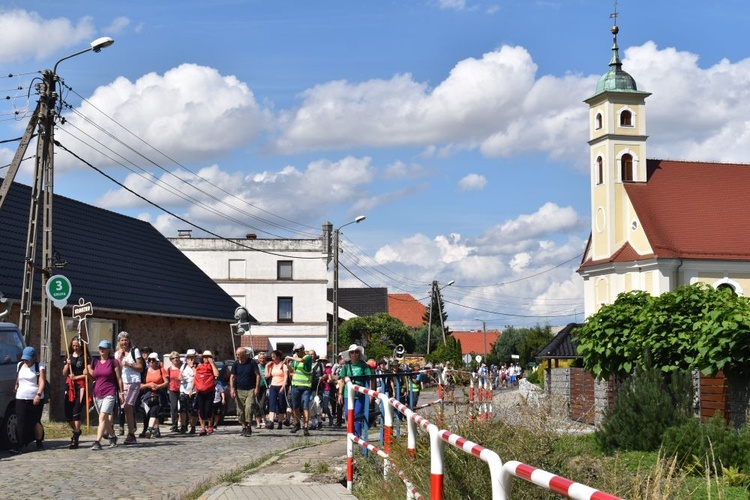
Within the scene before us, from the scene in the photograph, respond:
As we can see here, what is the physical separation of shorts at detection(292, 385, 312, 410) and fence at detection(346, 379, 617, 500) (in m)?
9.43

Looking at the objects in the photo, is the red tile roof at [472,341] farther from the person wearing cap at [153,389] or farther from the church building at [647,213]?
the person wearing cap at [153,389]

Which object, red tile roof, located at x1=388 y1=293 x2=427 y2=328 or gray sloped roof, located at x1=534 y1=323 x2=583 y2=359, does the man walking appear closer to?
gray sloped roof, located at x1=534 y1=323 x2=583 y2=359

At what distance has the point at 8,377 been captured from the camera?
1705 centimetres

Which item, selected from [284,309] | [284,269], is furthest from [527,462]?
[284,269]

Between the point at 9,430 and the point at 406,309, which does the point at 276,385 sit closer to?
the point at 9,430

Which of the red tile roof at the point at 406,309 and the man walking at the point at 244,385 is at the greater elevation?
the red tile roof at the point at 406,309

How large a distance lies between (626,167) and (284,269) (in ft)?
72.2

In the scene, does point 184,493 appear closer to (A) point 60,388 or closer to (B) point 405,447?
(B) point 405,447

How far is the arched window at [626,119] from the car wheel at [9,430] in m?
52.8

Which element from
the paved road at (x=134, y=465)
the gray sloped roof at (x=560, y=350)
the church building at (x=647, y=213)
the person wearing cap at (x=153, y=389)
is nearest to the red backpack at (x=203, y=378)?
the person wearing cap at (x=153, y=389)

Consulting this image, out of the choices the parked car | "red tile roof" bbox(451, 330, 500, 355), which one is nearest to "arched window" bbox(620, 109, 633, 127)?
the parked car

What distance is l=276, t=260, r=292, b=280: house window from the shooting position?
6744 cm

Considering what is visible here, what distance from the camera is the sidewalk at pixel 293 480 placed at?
32.7ft

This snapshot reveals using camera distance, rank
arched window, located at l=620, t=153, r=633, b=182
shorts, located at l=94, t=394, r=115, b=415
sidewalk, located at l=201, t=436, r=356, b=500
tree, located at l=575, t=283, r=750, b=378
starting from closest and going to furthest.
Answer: sidewalk, located at l=201, t=436, r=356, b=500
tree, located at l=575, t=283, r=750, b=378
shorts, located at l=94, t=394, r=115, b=415
arched window, located at l=620, t=153, r=633, b=182
